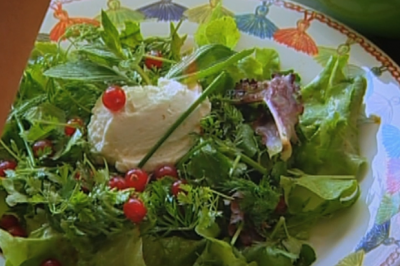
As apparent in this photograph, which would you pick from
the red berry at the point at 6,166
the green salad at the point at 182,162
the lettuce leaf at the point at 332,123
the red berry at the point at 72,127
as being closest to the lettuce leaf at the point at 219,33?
the green salad at the point at 182,162

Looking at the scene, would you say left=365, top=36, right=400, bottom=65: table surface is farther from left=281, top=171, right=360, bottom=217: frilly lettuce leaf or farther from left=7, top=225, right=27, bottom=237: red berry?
left=7, top=225, right=27, bottom=237: red berry

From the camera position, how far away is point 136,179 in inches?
39.8

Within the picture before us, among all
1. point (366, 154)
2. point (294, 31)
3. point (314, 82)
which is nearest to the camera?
point (366, 154)

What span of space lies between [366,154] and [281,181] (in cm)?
17

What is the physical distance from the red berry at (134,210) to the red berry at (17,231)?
0.17 m

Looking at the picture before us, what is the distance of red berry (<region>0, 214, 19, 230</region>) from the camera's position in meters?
1.02

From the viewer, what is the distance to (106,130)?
1072 mm

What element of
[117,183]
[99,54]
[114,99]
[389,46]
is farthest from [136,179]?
[389,46]

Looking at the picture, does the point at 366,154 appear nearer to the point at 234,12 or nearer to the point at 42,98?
the point at 234,12

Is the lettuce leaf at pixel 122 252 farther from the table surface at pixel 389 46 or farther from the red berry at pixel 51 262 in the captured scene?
the table surface at pixel 389 46

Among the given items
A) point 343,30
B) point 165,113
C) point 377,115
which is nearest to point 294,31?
point 343,30

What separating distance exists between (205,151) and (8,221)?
30cm

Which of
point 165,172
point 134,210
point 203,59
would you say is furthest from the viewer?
point 203,59

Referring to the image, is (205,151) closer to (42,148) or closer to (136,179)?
(136,179)
